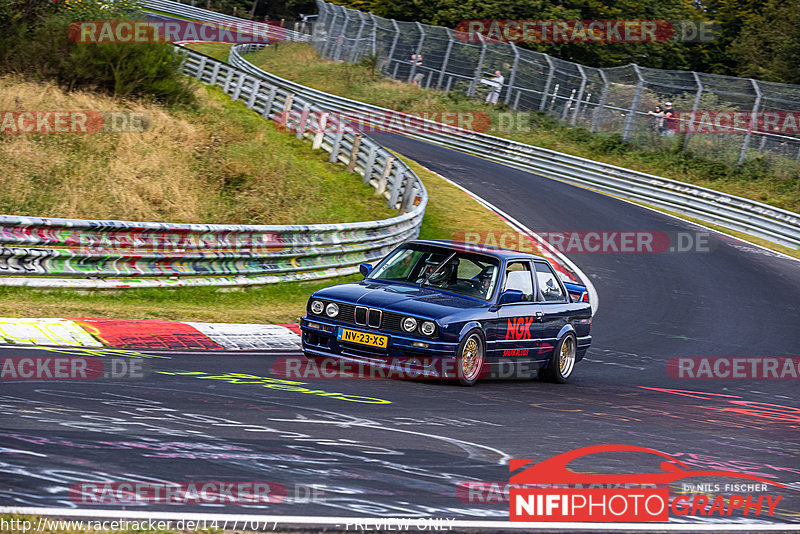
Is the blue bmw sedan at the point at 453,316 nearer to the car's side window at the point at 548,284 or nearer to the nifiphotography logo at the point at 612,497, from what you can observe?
the car's side window at the point at 548,284

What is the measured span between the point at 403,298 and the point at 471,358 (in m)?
0.97

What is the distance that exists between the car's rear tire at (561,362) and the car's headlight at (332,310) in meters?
2.93

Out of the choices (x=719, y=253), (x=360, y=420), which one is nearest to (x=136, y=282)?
(x=360, y=420)

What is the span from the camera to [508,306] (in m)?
10.4

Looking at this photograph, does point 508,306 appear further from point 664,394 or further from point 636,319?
point 636,319

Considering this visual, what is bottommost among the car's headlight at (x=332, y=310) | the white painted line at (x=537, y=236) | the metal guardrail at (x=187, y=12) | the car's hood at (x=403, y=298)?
the white painted line at (x=537, y=236)

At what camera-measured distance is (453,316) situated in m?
9.45

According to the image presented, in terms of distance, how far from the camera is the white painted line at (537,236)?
19.0 metres

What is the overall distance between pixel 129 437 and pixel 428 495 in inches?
76.0

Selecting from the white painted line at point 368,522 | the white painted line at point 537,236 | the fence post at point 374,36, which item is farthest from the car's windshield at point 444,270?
the fence post at point 374,36

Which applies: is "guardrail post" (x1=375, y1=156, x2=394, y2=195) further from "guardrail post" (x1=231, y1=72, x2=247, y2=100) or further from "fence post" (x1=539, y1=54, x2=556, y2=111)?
"fence post" (x1=539, y1=54, x2=556, y2=111)

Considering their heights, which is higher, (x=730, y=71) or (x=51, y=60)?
(x=730, y=71)

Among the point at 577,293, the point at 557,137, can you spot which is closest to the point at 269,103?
the point at 557,137

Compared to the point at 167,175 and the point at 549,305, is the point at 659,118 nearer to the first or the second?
the point at 167,175
